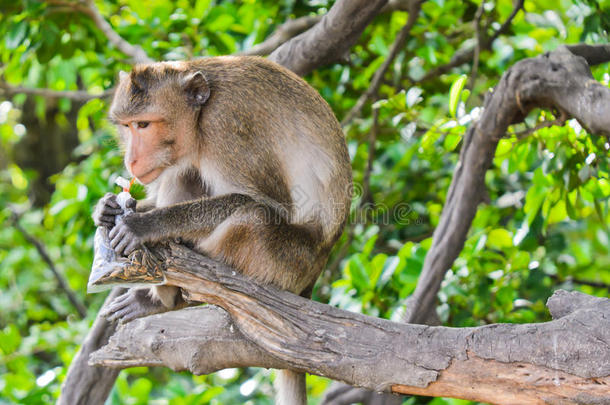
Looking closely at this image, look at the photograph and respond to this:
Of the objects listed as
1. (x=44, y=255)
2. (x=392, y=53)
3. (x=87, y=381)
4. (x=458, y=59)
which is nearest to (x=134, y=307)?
(x=87, y=381)

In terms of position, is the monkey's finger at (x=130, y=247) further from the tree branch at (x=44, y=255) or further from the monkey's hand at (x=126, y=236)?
the tree branch at (x=44, y=255)

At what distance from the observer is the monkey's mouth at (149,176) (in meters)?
3.18

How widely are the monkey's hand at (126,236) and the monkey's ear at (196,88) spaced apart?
69 cm

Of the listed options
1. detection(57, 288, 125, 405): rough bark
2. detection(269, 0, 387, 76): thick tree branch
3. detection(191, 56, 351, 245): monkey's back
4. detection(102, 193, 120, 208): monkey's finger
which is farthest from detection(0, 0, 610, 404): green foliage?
detection(102, 193, 120, 208): monkey's finger

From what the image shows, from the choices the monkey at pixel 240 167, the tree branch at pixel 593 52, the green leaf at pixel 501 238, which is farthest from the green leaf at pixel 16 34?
the tree branch at pixel 593 52

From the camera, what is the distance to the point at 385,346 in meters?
2.49

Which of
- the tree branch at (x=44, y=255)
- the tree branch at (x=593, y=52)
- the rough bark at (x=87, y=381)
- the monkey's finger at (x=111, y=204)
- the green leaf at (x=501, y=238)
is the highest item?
the tree branch at (x=593, y=52)

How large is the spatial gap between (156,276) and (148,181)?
59 cm

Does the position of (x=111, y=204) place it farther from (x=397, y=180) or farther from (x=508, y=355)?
(x=397, y=180)

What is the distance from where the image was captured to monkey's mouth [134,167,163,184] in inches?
125

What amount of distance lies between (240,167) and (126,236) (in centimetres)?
65

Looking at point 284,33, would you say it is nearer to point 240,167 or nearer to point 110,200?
point 240,167

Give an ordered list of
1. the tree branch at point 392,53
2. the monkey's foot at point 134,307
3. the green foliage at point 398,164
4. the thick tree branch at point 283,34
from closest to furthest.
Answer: the monkey's foot at point 134,307, the green foliage at point 398,164, the tree branch at point 392,53, the thick tree branch at point 283,34

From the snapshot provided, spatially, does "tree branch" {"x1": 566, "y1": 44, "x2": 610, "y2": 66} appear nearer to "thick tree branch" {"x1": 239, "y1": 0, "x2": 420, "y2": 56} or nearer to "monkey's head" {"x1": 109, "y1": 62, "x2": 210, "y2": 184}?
"thick tree branch" {"x1": 239, "y1": 0, "x2": 420, "y2": 56}
